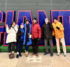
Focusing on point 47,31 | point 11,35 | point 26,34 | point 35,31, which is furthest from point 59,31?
point 11,35

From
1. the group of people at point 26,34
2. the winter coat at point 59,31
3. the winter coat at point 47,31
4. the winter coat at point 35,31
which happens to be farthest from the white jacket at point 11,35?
the winter coat at point 59,31

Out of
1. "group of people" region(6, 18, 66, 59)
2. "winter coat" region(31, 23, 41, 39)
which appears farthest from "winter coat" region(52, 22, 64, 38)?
"winter coat" region(31, 23, 41, 39)

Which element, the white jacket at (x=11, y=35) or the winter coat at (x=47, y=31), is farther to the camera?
the winter coat at (x=47, y=31)

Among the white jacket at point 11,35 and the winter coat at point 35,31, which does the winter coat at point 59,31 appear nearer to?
the winter coat at point 35,31

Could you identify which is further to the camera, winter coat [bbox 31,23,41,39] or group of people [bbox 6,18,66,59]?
winter coat [bbox 31,23,41,39]

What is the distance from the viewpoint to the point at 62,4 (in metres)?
4.76

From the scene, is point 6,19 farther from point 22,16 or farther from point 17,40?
point 17,40

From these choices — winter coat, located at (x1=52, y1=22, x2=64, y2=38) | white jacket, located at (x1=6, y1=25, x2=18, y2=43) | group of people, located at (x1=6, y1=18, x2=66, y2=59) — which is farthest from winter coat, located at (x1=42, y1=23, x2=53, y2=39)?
white jacket, located at (x1=6, y1=25, x2=18, y2=43)

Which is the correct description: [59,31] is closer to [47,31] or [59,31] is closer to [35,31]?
[47,31]

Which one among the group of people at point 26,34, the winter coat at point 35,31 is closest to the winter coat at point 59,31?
the group of people at point 26,34

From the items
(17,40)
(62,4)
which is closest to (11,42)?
(17,40)

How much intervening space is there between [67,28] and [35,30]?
2.11 metres

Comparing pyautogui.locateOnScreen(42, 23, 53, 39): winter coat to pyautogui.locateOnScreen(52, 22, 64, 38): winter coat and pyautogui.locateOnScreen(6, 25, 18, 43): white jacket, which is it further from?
pyautogui.locateOnScreen(6, 25, 18, 43): white jacket

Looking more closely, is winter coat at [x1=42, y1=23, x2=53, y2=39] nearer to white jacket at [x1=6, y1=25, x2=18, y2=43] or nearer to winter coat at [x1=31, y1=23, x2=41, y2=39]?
winter coat at [x1=31, y1=23, x2=41, y2=39]
